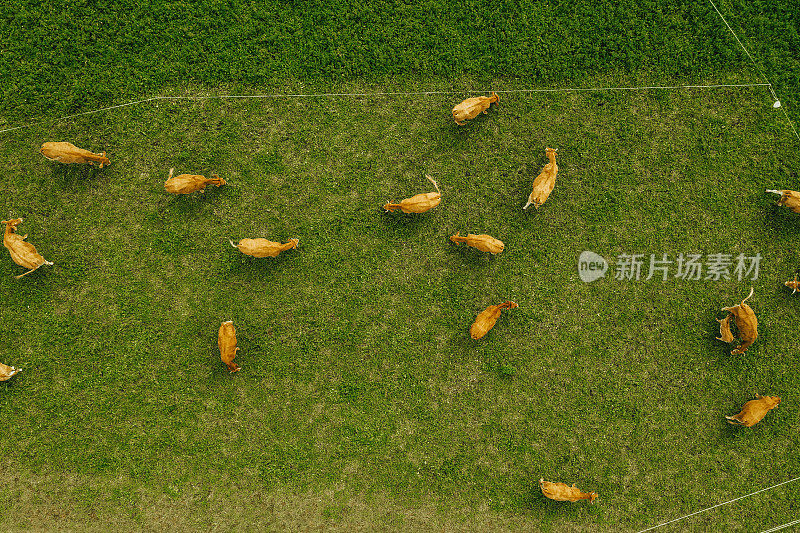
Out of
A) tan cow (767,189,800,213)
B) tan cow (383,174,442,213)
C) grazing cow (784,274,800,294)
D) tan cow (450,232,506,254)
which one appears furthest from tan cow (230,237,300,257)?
grazing cow (784,274,800,294)

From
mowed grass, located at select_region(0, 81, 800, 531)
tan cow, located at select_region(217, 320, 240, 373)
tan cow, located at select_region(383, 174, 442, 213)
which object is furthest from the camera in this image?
mowed grass, located at select_region(0, 81, 800, 531)

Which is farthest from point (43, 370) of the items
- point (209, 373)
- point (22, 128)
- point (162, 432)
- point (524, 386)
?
point (524, 386)

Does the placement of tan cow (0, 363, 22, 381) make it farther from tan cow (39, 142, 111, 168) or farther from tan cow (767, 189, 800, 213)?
tan cow (767, 189, 800, 213)

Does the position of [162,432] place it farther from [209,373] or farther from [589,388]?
[589,388]

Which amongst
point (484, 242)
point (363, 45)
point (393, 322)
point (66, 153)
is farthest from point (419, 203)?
point (66, 153)

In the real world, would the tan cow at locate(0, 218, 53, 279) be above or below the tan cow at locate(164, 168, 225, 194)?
below

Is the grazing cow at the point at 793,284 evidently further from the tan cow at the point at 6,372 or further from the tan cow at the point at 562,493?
the tan cow at the point at 6,372
